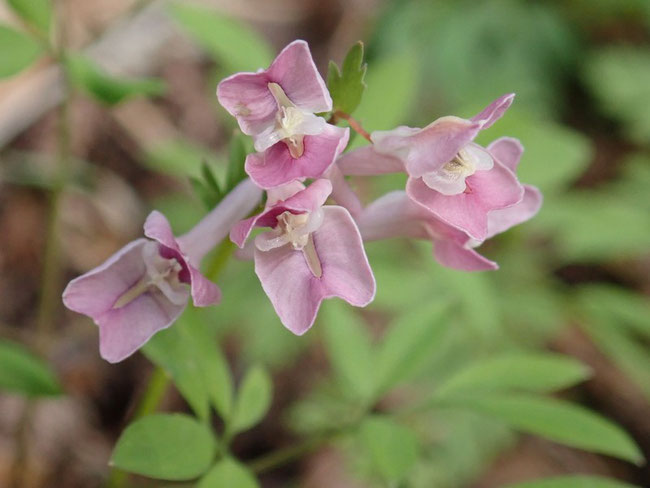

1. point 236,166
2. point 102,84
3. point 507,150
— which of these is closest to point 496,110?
point 507,150

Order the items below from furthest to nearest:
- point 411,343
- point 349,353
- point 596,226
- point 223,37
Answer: point 596,226
point 223,37
point 349,353
point 411,343

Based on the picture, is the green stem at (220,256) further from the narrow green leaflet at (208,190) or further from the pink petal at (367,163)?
the pink petal at (367,163)

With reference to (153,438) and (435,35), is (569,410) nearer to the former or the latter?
(153,438)

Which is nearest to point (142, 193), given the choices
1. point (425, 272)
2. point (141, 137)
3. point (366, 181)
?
point (141, 137)

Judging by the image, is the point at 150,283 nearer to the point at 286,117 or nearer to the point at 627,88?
the point at 286,117

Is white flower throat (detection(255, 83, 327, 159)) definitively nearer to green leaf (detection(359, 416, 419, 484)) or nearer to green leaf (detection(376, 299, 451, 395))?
green leaf (detection(359, 416, 419, 484))
